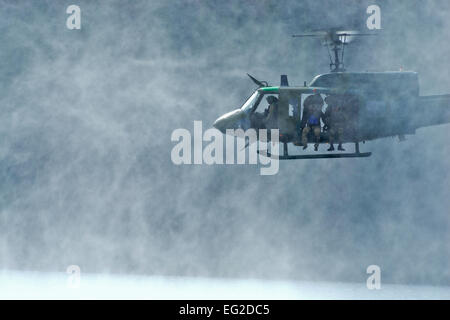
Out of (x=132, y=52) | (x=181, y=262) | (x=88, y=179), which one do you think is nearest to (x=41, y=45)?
(x=132, y=52)

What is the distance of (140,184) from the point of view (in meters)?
56.2

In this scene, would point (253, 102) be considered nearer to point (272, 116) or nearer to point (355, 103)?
point (272, 116)

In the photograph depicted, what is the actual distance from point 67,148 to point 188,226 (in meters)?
11.5

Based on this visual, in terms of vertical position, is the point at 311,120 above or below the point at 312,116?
below

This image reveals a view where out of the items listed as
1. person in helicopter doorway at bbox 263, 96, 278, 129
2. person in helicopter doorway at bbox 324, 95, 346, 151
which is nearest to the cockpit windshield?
person in helicopter doorway at bbox 263, 96, 278, 129

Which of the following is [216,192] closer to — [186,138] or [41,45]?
[186,138]

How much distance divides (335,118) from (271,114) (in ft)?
5.40

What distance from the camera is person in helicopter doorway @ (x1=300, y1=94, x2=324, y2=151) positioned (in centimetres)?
1930

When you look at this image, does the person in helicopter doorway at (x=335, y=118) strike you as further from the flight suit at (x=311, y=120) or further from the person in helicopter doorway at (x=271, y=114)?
the person in helicopter doorway at (x=271, y=114)

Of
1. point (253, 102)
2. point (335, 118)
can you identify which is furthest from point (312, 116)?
point (253, 102)

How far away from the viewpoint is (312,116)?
19.3 metres

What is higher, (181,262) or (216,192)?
(216,192)
